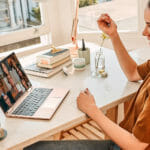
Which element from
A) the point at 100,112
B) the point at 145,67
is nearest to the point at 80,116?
the point at 100,112

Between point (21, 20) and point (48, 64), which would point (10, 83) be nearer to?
point (48, 64)

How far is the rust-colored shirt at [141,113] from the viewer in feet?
3.13

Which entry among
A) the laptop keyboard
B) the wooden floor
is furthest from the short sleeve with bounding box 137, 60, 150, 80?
the wooden floor

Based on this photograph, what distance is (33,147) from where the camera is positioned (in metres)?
1.24

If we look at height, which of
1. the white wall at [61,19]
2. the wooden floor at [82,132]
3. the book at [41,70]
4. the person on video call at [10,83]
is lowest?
the wooden floor at [82,132]

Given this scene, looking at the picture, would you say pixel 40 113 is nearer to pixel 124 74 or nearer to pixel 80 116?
pixel 80 116

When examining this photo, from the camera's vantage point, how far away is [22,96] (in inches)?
50.7

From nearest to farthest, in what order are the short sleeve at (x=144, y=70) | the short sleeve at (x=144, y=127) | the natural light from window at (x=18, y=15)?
the short sleeve at (x=144, y=127) → the short sleeve at (x=144, y=70) → the natural light from window at (x=18, y=15)

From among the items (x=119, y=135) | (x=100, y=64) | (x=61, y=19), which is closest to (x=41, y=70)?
(x=100, y=64)

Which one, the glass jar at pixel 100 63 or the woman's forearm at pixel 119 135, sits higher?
the glass jar at pixel 100 63

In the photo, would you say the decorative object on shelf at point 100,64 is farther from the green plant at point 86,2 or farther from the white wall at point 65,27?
the green plant at point 86,2

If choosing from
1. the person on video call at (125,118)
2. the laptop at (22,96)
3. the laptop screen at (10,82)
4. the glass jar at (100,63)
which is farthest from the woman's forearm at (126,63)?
the laptop screen at (10,82)

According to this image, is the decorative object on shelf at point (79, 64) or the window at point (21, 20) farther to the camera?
the window at point (21, 20)

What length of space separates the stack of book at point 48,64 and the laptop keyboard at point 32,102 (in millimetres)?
223
